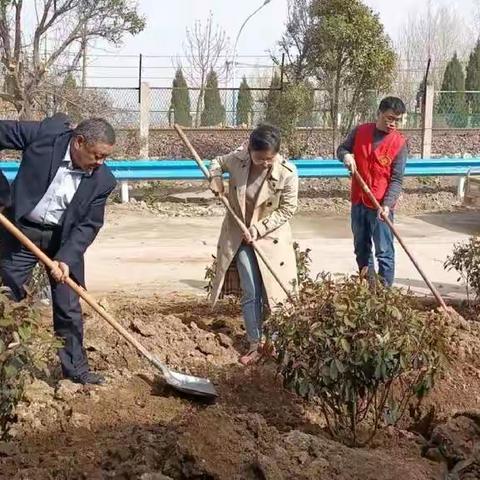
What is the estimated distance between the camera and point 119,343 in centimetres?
541

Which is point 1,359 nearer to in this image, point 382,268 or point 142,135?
point 382,268

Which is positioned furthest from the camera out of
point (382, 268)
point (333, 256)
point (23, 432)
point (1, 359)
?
point (333, 256)

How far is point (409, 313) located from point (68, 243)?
1.82 meters

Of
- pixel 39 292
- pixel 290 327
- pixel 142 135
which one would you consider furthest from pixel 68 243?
pixel 142 135

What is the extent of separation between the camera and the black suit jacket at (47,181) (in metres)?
4.54

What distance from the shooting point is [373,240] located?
6859 mm

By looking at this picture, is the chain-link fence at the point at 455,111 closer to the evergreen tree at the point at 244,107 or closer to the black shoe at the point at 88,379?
the evergreen tree at the point at 244,107

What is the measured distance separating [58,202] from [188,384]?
1.23m

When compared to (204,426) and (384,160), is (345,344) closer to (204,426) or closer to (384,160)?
(204,426)

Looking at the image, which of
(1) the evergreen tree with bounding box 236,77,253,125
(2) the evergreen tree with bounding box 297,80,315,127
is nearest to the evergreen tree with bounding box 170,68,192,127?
(1) the evergreen tree with bounding box 236,77,253,125

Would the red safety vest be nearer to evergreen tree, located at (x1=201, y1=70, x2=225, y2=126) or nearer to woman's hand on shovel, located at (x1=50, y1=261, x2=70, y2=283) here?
woman's hand on shovel, located at (x1=50, y1=261, x2=70, y2=283)

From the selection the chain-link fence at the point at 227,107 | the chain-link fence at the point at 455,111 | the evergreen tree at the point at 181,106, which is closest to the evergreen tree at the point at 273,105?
the chain-link fence at the point at 227,107

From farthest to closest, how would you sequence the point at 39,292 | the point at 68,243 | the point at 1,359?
the point at 39,292 → the point at 68,243 → the point at 1,359

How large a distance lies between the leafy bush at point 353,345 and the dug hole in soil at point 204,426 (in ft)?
0.86
